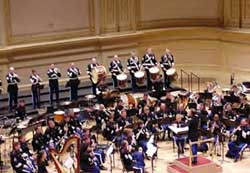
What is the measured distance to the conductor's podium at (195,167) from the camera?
58.1 ft

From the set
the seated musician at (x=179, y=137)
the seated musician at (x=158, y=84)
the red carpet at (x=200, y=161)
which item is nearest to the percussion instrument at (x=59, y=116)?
the seated musician at (x=179, y=137)

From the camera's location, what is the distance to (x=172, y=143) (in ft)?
68.5

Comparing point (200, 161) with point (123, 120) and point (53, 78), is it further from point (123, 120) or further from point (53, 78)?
point (53, 78)

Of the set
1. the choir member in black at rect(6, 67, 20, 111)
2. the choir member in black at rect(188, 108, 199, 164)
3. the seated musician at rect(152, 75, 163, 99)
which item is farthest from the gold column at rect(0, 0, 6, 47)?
the choir member in black at rect(188, 108, 199, 164)

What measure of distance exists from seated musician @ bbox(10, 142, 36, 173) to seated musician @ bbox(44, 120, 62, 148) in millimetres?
1529

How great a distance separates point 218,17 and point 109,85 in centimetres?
641

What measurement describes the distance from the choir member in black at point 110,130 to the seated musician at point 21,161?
3435 mm

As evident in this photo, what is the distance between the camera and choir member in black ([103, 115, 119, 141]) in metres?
19.7

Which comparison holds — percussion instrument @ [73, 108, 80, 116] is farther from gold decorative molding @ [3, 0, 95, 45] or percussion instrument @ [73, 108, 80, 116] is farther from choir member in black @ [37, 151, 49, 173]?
gold decorative molding @ [3, 0, 95, 45]

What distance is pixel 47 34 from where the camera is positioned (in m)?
25.6

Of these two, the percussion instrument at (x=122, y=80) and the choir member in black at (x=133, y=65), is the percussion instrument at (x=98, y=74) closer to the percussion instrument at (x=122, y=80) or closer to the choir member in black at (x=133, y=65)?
the percussion instrument at (x=122, y=80)

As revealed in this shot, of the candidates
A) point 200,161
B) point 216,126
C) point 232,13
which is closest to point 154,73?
point 232,13

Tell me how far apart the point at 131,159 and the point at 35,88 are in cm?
695

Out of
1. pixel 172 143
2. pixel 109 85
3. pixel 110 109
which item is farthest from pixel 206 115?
pixel 109 85
